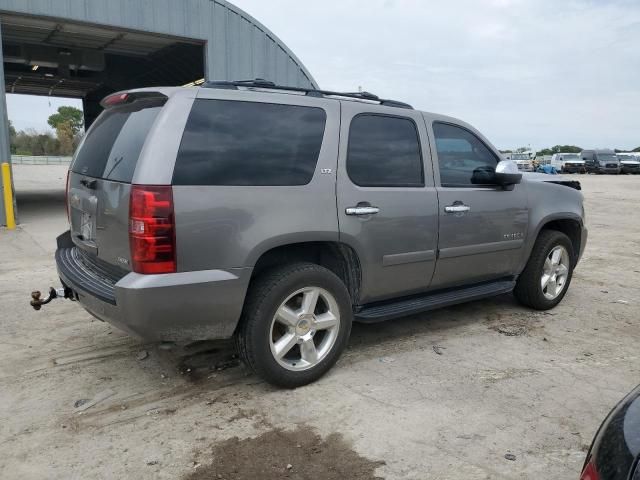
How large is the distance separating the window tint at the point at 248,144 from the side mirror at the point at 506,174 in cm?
172

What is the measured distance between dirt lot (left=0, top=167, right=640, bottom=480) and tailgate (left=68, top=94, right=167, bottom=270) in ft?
3.13

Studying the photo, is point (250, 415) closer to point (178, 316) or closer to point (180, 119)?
point (178, 316)

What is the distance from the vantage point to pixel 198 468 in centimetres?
265

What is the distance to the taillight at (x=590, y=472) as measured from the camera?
157cm

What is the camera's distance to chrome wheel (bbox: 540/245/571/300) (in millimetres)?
5219

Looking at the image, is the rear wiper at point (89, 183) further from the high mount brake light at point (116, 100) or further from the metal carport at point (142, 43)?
the metal carport at point (142, 43)

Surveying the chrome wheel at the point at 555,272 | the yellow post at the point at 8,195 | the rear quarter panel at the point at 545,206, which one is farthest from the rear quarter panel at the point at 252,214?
the yellow post at the point at 8,195

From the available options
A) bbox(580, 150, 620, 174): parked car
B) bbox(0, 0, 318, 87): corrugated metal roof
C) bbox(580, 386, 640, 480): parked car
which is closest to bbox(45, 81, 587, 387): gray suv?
bbox(580, 386, 640, 480): parked car

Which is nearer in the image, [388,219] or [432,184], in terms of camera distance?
[388,219]

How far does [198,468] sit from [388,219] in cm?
205

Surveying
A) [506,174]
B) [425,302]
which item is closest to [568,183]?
[506,174]

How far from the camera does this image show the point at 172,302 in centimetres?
293

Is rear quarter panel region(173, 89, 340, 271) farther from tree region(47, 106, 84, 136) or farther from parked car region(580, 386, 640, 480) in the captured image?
tree region(47, 106, 84, 136)

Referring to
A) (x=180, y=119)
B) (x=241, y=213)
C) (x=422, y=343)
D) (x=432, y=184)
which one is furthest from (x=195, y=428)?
(x=432, y=184)
